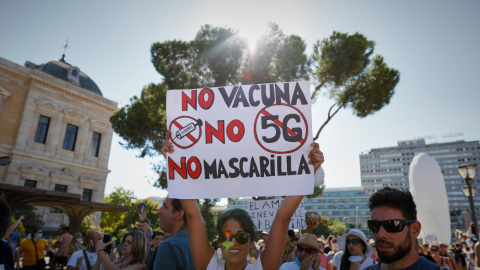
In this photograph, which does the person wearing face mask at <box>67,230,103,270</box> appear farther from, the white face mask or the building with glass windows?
the building with glass windows

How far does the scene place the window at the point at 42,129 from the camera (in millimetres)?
26578

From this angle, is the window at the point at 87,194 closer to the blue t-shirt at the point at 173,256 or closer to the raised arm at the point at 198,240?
the blue t-shirt at the point at 173,256

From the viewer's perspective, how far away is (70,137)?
93.9ft

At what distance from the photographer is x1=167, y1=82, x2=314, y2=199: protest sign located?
224cm

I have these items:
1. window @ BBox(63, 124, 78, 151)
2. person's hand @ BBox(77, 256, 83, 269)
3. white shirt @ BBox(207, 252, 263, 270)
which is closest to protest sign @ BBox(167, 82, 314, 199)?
white shirt @ BBox(207, 252, 263, 270)

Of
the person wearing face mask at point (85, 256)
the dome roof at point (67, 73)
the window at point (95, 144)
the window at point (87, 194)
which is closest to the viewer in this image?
the person wearing face mask at point (85, 256)

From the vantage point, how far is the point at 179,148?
2385mm

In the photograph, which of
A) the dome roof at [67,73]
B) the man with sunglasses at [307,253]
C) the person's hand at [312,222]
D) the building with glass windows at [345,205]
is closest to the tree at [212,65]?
the person's hand at [312,222]

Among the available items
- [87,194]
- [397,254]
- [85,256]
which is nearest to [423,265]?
[397,254]

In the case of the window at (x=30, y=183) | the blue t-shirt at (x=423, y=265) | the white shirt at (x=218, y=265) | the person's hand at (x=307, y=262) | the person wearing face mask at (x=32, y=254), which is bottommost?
the person wearing face mask at (x=32, y=254)

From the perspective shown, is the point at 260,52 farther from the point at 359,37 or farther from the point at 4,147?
the point at 4,147

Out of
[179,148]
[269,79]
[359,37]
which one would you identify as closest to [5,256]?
[179,148]

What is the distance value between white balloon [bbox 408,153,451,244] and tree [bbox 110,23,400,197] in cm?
1409

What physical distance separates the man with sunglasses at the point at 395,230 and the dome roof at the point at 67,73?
112 ft
